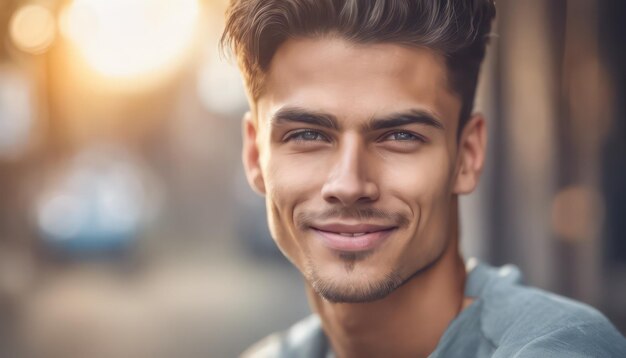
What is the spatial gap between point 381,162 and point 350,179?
14cm

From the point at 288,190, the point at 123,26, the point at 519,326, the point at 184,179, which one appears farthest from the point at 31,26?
the point at 184,179

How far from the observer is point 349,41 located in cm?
233

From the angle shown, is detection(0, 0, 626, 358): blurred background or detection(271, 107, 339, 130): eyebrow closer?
detection(271, 107, 339, 130): eyebrow

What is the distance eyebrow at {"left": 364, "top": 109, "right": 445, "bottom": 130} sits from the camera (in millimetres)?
2271

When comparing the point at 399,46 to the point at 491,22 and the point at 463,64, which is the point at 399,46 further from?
the point at 491,22

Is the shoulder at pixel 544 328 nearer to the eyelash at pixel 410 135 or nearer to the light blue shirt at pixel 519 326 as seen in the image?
the light blue shirt at pixel 519 326

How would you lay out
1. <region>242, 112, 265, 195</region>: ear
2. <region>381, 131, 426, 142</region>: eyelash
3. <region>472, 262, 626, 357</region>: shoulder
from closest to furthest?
<region>472, 262, 626, 357</region>: shoulder → <region>381, 131, 426, 142</region>: eyelash → <region>242, 112, 265, 195</region>: ear

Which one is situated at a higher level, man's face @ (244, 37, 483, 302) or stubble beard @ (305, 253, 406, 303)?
man's face @ (244, 37, 483, 302)

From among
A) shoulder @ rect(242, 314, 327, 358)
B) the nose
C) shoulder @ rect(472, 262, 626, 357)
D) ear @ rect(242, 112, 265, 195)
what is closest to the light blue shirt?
shoulder @ rect(472, 262, 626, 357)

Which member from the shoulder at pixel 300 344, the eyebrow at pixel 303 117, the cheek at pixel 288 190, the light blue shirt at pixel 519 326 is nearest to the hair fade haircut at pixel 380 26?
the eyebrow at pixel 303 117

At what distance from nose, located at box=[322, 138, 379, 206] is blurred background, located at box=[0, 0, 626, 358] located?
2.41 ft

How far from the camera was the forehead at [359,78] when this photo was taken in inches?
89.9

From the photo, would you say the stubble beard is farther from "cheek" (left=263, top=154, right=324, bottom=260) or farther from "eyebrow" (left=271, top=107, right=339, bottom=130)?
"eyebrow" (left=271, top=107, right=339, bottom=130)

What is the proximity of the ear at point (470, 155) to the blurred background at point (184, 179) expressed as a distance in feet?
1.04
